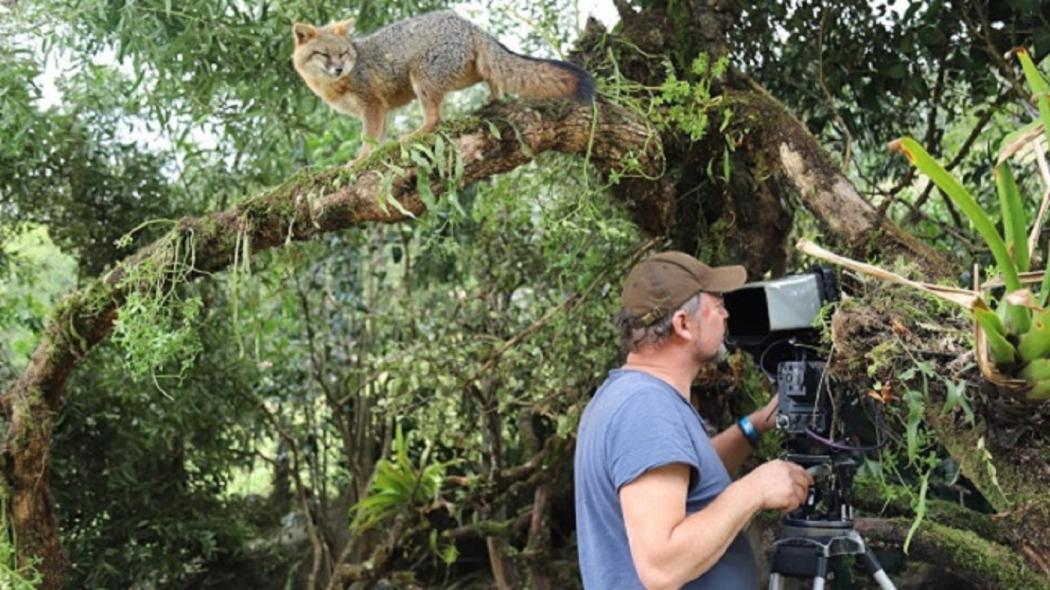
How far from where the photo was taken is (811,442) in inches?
90.3

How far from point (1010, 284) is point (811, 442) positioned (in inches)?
21.0

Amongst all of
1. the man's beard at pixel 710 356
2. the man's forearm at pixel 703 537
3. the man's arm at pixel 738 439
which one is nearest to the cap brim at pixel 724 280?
the man's beard at pixel 710 356

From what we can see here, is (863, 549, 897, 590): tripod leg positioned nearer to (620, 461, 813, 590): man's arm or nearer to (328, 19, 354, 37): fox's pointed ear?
(620, 461, 813, 590): man's arm

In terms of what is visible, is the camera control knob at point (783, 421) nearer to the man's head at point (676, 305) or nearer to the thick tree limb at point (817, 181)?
the man's head at point (676, 305)

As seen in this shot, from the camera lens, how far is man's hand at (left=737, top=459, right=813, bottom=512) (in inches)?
80.4

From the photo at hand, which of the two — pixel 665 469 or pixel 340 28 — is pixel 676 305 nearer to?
pixel 665 469

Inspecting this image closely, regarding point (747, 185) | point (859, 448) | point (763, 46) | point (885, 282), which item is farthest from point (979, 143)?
→ point (859, 448)

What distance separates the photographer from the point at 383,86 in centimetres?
349

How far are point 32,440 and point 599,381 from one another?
79.7 inches

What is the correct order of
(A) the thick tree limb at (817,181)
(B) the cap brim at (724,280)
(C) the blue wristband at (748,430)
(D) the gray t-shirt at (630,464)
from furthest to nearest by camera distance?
(A) the thick tree limb at (817,181)
(C) the blue wristband at (748,430)
(B) the cap brim at (724,280)
(D) the gray t-shirt at (630,464)

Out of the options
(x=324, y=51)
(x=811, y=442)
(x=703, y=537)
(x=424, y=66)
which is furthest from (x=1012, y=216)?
(x=324, y=51)

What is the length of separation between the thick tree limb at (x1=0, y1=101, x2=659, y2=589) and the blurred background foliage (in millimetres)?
158

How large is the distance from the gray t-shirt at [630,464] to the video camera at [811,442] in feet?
0.41

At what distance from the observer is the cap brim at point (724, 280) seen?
2303 mm
